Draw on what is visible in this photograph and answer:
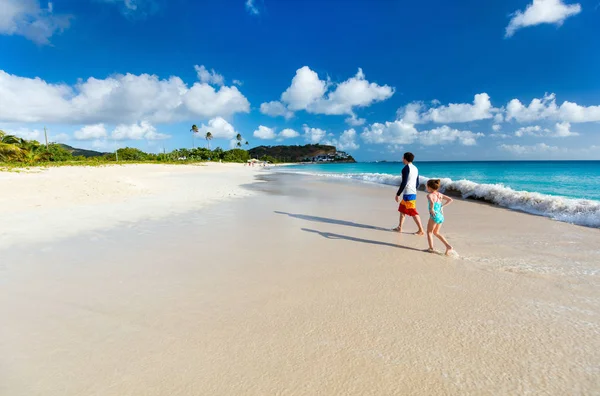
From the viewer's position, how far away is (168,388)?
2107mm

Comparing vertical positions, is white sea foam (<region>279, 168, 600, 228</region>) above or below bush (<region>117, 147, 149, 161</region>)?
below

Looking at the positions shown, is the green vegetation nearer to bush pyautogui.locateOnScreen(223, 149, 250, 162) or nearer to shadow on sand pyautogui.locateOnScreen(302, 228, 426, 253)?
bush pyautogui.locateOnScreen(223, 149, 250, 162)

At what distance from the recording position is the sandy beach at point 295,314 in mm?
2191

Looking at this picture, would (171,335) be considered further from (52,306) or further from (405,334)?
(405,334)

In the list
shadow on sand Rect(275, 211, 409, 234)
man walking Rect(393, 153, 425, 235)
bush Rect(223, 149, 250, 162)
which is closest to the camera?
man walking Rect(393, 153, 425, 235)

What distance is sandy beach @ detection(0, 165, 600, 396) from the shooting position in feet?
7.19

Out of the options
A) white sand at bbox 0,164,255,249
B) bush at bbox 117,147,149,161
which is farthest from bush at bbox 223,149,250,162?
white sand at bbox 0,164,255,249

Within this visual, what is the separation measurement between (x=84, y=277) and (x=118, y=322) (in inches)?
67.0

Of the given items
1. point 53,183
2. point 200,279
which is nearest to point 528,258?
point 200,279

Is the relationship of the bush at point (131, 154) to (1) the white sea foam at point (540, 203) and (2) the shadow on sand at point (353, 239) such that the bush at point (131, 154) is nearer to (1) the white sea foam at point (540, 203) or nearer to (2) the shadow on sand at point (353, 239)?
(1) the white sea foam at point (540, 203)

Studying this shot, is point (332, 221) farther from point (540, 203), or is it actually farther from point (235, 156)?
point (235, 156)

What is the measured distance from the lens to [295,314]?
3113 mm

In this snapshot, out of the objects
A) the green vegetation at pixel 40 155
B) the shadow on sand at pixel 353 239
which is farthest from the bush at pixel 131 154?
the shadow on sand at pixel 353 239

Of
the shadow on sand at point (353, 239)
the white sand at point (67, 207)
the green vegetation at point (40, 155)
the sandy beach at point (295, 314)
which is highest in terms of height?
the green vegetation at point (40, 155)
